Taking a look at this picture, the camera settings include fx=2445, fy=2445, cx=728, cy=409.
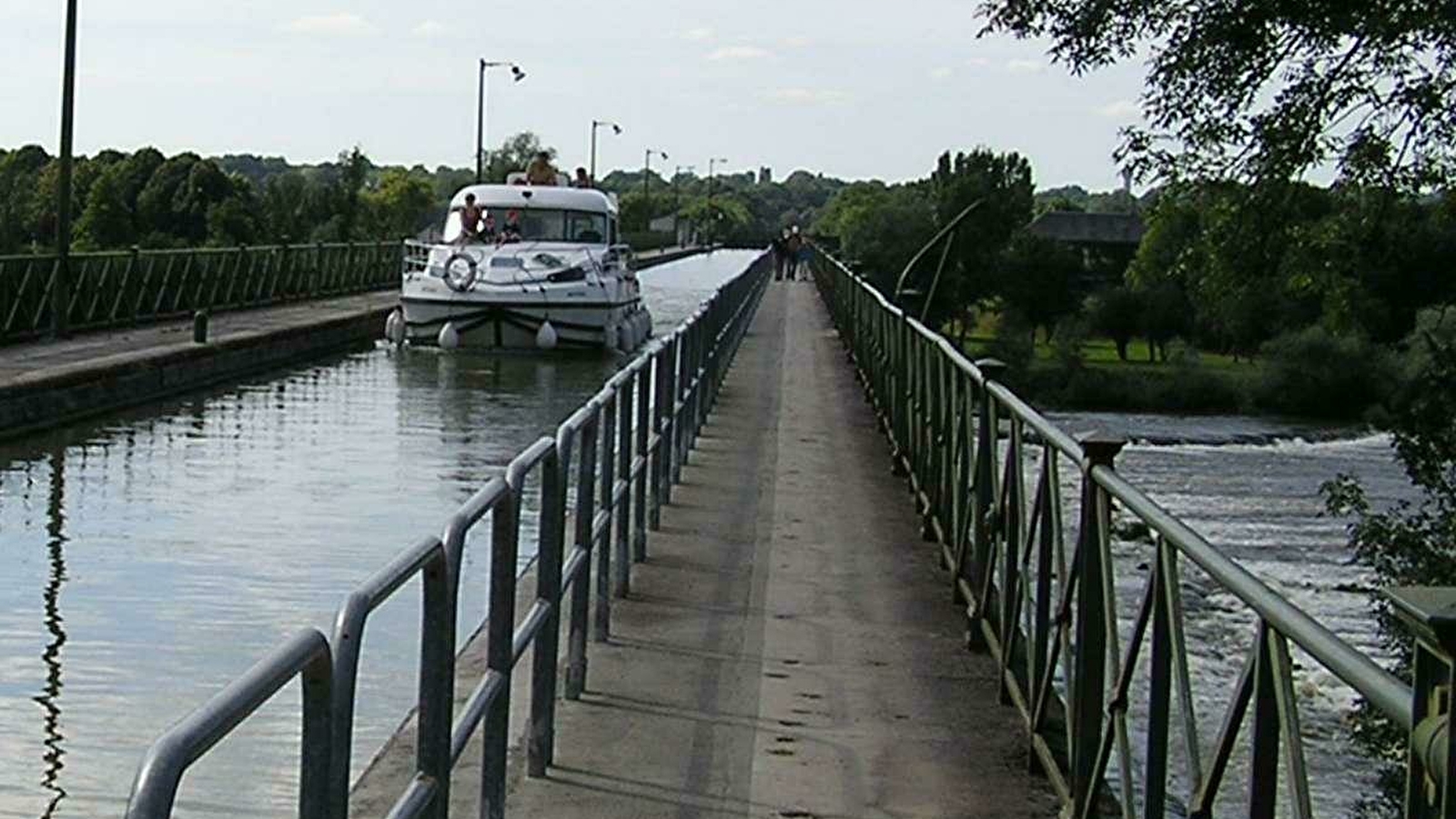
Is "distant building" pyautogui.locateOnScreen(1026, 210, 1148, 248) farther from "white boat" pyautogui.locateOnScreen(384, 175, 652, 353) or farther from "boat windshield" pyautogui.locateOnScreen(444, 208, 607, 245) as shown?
"white boat" pyautogui.locateOnScreen(384, 175, 652, 353)

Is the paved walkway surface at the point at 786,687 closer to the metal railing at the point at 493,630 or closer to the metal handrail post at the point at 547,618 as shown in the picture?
the metal handrail post at the point at 547,618

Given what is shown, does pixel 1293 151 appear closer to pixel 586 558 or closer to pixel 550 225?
pixel 586 558

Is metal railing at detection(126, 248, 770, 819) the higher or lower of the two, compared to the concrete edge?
higher

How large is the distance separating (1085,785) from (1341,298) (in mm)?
11808

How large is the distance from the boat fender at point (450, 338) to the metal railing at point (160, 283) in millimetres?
3439

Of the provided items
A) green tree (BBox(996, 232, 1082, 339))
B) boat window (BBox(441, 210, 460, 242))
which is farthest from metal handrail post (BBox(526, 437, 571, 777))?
green tree (BBox(996, 232, 1082, 339))

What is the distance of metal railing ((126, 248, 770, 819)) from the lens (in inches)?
132

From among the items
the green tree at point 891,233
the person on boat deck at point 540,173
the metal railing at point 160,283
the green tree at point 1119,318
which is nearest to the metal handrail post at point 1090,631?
the metal railing at point 160,283

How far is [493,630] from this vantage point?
6230 millimetres

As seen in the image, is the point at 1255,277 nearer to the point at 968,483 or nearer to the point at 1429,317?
the point at 1429,317

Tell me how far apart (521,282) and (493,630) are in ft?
87.1

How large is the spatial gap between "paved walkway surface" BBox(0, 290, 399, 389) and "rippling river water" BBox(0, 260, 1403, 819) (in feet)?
2.89

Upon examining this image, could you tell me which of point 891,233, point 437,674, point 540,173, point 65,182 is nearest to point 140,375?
point 65,182

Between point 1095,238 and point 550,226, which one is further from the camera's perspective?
point 1095,238
